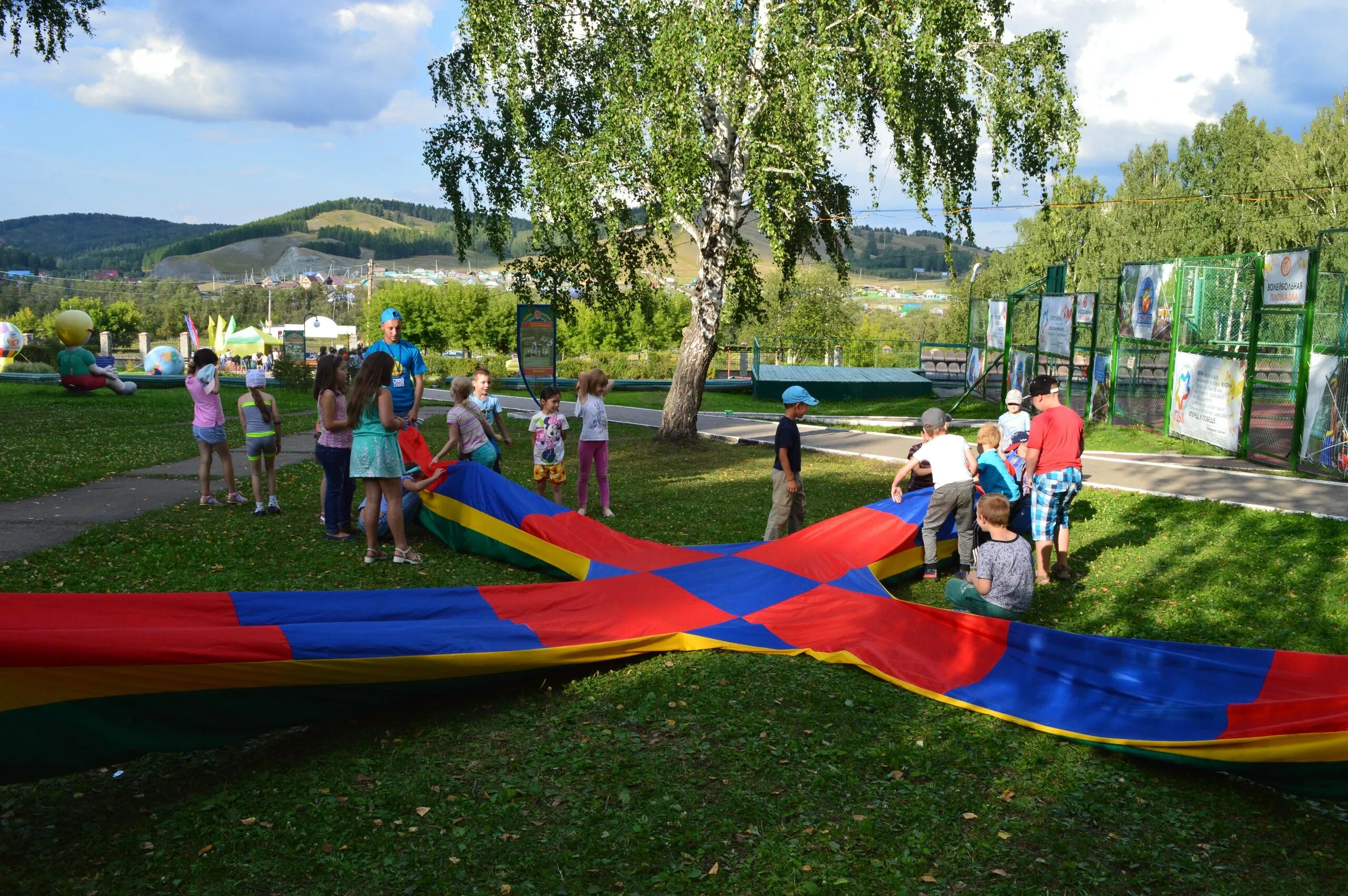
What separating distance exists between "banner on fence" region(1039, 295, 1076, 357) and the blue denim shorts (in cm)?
1660

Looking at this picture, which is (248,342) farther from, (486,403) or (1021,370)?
(486,403)

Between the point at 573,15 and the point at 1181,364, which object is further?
the point at 1181,364

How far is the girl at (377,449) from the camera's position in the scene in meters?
7.88

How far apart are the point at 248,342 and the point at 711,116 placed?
2277 inches

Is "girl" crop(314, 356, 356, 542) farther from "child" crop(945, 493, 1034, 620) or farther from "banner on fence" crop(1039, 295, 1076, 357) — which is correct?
"banner on fence" crop(1039, 295, 1076, 357)

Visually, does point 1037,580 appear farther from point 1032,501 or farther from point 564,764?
point 564,764

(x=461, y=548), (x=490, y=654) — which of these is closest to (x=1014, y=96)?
(x=461, y=548)

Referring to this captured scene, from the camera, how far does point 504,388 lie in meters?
35.5

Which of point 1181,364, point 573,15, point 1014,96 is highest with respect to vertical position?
point 573,15

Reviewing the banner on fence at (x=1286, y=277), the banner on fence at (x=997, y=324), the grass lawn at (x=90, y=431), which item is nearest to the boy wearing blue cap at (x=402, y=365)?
the grass lawn at (x=90, y=431)

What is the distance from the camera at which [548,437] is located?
1015 cm

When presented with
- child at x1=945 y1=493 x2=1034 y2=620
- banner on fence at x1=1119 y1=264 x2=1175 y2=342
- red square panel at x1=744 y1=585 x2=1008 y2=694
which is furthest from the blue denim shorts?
banner on fence at x1=1119 y1=264 x2=1175 y2=342

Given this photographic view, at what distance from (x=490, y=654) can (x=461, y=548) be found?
12.0ft

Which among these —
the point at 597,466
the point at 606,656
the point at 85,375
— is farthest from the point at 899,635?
the point at 85,375
